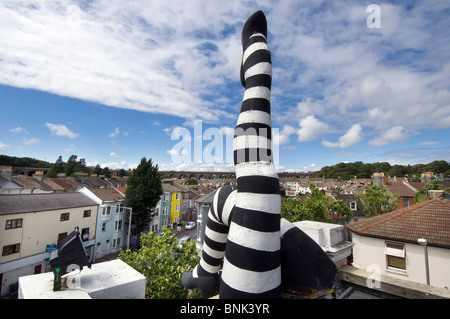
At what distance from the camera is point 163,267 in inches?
302

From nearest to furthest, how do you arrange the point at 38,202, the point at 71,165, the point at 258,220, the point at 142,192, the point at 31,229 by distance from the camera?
the point at 258,220 < the point at 31,229 < the point at 38,202 < the point at 142,192 < the point at 71,165

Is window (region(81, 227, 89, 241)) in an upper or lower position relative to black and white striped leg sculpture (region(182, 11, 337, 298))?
lower

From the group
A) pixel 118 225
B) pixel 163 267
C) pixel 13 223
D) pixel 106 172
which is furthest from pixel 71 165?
pixel 163 267

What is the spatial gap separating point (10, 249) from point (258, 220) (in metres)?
24.1

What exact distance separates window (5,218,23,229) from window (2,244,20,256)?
1.53 metres

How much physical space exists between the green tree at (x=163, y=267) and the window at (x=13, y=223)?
49.5ft

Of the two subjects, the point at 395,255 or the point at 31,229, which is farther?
the point at 31,229

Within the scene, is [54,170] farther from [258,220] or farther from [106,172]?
[258,220]

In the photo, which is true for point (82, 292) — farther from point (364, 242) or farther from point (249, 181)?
point (364, 242)

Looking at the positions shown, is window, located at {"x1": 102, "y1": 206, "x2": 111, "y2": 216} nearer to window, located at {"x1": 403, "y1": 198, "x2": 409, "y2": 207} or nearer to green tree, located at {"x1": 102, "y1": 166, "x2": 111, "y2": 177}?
window, located at {"x1": 403, "y1": 198, "x2": 409, "y2": 207}

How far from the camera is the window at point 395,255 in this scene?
774cm

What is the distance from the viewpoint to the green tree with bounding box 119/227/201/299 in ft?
23.1

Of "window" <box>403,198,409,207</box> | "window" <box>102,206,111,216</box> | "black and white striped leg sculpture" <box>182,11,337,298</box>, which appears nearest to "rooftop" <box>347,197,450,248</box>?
"black and white striped leg sculpture" <box>182,11,337,298</box>
